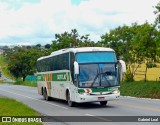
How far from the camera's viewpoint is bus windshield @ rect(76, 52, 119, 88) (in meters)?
21.6

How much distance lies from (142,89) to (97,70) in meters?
13.6

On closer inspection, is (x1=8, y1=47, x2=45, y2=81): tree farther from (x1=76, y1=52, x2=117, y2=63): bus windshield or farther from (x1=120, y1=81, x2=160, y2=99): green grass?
(x1=76, y1=52, x2=117, y2=63): bus windshield

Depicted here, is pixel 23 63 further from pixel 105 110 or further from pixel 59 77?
pixel 105 110

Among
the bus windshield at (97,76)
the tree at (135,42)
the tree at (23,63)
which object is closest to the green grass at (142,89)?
the tree at (135,42)

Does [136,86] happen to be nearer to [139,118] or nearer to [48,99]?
[48,99]

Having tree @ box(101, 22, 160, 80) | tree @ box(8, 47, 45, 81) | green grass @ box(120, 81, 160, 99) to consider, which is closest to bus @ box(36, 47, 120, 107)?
green grass @ box(120, 81, 160, 99)

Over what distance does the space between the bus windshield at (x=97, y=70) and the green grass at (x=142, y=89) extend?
9926 mm

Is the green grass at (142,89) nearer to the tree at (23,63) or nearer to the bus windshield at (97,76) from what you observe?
the bus windshield at (97,76)

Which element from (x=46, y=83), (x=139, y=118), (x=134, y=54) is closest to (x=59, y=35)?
(x=134, y=54)

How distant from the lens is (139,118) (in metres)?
16.2

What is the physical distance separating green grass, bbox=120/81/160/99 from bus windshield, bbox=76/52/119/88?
9.93m

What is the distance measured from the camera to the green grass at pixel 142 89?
32.4 m

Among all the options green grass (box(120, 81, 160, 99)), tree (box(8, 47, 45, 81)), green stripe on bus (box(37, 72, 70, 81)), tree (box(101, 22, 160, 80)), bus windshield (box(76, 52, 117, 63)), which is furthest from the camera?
tree (box(8, 47, 45, 81))

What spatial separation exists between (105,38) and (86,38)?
19.2 meters
